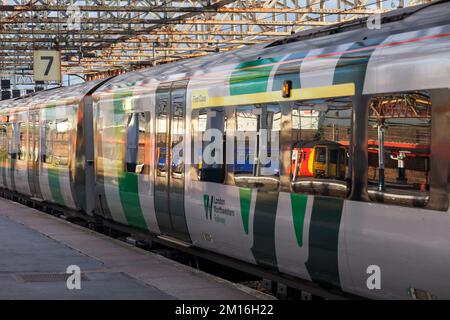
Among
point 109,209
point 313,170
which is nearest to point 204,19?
point 109,209

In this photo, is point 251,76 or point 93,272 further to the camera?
point 93,272

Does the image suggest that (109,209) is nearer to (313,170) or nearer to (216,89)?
(216,89)

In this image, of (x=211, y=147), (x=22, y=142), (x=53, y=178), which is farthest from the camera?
(x=22, y=142)

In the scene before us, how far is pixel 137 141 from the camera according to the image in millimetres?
15117

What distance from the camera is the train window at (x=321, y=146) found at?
8.91 metres

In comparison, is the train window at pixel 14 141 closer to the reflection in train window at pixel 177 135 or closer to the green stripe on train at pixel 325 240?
the reflection in train window at pixel 177 135

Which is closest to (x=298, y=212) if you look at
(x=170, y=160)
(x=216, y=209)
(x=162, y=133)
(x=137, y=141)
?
(x=216, y=209)

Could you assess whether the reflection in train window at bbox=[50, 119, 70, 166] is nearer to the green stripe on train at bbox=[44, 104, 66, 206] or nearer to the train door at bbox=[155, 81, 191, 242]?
the green stripe on train at bbox=[44, 104, 66, 206]

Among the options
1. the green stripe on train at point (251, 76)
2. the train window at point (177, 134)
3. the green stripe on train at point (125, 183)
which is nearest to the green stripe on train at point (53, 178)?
the green stripe on train at point (125, 183)

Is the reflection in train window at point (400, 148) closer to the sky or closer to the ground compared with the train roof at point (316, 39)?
closer to the ground

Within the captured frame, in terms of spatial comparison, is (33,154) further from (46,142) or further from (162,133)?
(162,133)

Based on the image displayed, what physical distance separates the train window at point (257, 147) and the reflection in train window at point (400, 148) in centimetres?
197

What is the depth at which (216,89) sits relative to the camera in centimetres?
1205

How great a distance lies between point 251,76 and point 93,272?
3253 mm
